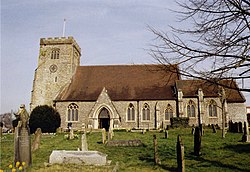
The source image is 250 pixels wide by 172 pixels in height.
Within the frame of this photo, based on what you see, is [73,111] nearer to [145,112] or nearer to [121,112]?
[121,112]

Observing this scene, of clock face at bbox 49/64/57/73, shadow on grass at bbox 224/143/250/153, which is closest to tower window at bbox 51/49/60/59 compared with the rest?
clock face at bbox 49/64/57/73

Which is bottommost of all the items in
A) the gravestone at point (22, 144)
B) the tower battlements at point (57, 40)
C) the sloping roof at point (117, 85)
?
the gravestone at point (22, 144)

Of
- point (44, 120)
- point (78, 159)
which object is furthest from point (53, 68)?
point (78, 159)

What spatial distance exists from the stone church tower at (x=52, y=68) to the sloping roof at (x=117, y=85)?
4.81 feet

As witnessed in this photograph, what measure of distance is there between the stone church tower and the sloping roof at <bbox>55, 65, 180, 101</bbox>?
4.81ft

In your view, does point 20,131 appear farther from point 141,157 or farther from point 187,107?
point 187,107

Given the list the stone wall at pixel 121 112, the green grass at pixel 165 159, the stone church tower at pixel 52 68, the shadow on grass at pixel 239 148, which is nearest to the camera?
the green grass at pixel 165 159

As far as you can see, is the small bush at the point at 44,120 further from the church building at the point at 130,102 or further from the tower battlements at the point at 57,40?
the tower battlements at the point at 57,40

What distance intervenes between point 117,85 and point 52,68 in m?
9.51

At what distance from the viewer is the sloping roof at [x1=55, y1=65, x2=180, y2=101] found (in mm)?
31234

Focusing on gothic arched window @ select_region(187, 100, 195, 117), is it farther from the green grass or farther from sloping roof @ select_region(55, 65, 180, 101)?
the green grass

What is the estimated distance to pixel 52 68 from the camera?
115 feet

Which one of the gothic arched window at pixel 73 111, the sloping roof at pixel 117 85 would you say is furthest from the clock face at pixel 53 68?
the gothic arched window at pixel 73 111

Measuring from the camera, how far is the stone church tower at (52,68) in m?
33.8
